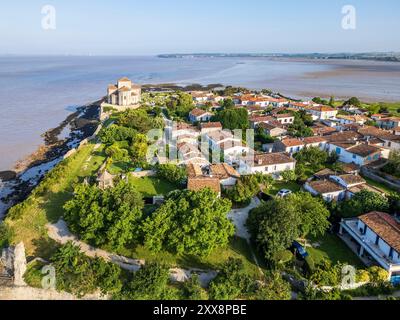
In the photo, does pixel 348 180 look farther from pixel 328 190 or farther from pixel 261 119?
pixel 261 119

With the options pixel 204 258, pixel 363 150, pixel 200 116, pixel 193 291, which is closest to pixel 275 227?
pixel 204 258

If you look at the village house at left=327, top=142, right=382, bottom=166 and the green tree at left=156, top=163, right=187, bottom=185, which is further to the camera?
the village house at left=327, top=142, right=382, bottom=166

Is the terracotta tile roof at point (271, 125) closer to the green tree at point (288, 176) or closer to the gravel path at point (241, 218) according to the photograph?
the green tree at point (288, 176)

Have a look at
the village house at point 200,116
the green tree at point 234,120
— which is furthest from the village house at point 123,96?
the green tree at point 234,120

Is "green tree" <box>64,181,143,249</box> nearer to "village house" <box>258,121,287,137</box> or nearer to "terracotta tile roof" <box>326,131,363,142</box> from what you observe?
"village house" <box>258,121,287,137</box>

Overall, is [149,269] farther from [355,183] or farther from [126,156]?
[126,156]

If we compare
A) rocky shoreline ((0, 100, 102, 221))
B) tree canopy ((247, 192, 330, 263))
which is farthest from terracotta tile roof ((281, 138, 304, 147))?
rocky shoreline ((0, 100, 102, 221))

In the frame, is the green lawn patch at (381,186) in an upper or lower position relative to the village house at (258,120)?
lower
